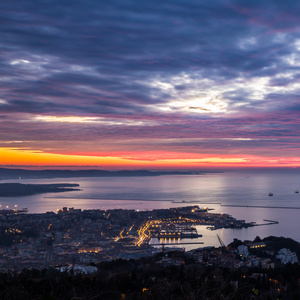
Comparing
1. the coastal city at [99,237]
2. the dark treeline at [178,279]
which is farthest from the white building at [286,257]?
the dark treeline at [178,279]

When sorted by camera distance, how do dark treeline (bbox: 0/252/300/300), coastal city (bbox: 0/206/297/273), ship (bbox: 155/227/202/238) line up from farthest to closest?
1. ship (bbox: 155/227/202/238)
2. coastal city (bbox: 0/206/297/273)
3. dark treeline (bbox: 0/252/300/300)

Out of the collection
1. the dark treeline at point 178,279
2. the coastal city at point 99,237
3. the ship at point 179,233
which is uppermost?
the dark treeline at point 178,279

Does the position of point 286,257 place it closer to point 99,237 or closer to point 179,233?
point 179,233

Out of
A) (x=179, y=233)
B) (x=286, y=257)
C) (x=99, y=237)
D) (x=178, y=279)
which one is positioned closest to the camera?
(x=178, y=279)

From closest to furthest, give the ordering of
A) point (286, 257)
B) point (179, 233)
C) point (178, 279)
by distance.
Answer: point (178, 279), point (286, 257), point (179, 233)

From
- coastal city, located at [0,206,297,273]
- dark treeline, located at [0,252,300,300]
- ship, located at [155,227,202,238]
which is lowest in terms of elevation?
ship, located at [155,227,202,238]

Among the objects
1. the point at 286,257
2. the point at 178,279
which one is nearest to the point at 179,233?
the point at 286,257

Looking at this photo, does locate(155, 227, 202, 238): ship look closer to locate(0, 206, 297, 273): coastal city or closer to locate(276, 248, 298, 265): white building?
locate(0, 206, 297, 273): coastal city

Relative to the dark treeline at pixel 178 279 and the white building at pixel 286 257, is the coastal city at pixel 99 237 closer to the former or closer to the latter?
the white building at pixel 286 257

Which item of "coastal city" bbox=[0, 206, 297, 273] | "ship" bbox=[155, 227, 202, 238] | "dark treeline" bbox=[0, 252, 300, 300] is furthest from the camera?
"ship" bbox=[155, 227, 202, 238]

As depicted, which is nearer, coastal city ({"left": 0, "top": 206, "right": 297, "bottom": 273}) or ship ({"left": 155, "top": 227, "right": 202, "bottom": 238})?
coastal city ({"left": 0, "top": 206, "right": 297, "bottom": 273})

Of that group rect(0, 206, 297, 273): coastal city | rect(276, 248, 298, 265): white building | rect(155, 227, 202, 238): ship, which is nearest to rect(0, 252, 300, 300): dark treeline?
rect(0, 206, 297, 273): coastal city

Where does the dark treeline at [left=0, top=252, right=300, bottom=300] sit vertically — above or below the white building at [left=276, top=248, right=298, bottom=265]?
above

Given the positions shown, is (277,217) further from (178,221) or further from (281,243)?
(281,243)
